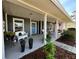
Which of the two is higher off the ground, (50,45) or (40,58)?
(50,45)

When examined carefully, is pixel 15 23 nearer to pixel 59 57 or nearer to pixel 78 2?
pixel 59 57

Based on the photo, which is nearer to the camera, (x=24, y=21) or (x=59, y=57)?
(x=59, y=57)

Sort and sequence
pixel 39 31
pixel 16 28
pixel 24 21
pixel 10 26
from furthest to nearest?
pixel 39 31 < pixel 24 21 < pixel 16 28 < pixel 10 26

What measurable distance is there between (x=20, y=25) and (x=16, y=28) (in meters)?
0.91

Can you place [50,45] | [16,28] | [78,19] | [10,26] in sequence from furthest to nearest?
[16,28] < [10,26] < [50,45] < [78,19]

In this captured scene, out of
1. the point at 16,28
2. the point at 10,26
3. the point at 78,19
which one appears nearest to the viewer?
the point at 78,19

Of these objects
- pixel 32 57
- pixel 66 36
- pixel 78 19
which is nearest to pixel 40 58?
pixel 32 57

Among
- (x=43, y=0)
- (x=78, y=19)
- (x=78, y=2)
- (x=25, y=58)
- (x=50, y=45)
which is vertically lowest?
(x=25, y=58)

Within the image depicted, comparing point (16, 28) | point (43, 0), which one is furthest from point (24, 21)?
point (43, 0)

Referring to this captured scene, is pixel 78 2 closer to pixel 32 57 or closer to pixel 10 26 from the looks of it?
pixel 32 57

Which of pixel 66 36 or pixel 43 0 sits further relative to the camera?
pixel 66 36

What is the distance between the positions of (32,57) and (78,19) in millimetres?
3879

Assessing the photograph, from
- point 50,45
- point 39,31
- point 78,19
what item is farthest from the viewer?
point 39,31

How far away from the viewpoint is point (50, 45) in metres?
4.12
